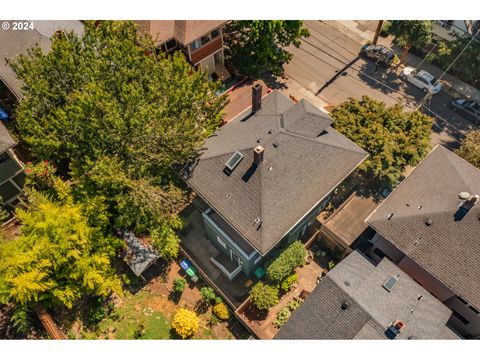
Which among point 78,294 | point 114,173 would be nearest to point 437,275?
point 114,173

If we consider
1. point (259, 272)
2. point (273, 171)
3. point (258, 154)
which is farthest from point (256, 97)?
point (259, 272)

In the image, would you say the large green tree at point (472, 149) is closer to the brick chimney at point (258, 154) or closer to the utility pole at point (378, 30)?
the utility pole at point (378, 30)

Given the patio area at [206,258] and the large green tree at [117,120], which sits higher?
the large green tree at [117,120]

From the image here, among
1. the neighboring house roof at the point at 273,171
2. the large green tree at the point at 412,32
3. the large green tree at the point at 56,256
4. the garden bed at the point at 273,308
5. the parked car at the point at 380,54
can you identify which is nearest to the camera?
the large green tree at the point at 56,256

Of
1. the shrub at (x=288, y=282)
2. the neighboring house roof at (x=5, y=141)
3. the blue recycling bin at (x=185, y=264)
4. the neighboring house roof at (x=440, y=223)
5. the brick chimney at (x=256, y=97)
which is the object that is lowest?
the shrub at (x=288, y=282)

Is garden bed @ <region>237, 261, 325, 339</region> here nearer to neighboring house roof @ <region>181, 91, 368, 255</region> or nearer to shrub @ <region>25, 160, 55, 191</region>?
neighboring house roof @ <region>181, 91, 368, 255</region>

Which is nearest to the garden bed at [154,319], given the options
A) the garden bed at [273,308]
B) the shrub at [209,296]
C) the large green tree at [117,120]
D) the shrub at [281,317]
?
the shrub at [209,296]
